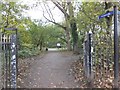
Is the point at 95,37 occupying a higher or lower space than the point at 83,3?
lower

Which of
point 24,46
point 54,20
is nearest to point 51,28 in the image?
point 54,20

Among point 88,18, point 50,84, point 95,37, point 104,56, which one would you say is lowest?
point 50,84

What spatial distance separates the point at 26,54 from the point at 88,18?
20.5ft

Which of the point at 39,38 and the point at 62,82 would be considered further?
the point at 39,38

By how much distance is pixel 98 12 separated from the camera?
859 cm

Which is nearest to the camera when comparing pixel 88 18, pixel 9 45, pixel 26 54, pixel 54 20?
pixel 9 45

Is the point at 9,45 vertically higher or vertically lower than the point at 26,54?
higher

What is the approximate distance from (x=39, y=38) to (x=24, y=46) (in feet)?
20.1

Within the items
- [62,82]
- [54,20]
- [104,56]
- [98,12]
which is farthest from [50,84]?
[54,20]

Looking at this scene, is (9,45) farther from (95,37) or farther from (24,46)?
(24,46)

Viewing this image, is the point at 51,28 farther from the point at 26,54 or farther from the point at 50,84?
the point at 50,84

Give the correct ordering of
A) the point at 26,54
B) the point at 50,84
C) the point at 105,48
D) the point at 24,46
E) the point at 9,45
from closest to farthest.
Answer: the point at 9,45 → the point at 105,48 → the point at 50,84 → the point at 26,54 → the point at 24,46

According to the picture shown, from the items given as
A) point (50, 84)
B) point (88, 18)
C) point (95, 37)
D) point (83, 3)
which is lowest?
point (50, 84)

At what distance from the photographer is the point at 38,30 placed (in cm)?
2095
